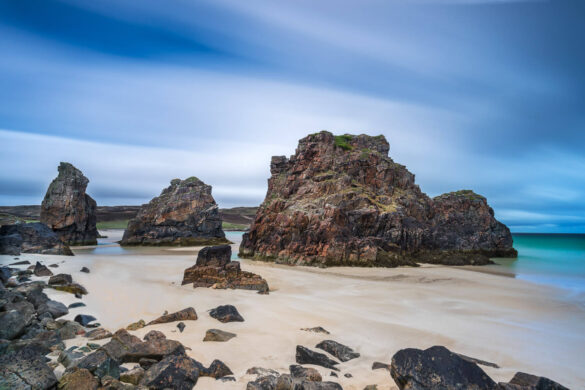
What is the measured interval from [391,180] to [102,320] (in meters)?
39.2

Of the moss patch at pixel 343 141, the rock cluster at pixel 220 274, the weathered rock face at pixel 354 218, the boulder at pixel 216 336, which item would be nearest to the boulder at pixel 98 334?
the boulder at pixel 216 336

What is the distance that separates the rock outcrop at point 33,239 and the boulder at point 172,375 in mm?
24867

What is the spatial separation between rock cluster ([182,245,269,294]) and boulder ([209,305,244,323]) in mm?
4915

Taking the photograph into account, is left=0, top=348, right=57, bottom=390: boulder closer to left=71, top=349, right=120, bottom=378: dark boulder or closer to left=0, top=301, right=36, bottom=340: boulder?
left=71, top=349, right=120, bottom=378: dark boulder

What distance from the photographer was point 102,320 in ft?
29.7

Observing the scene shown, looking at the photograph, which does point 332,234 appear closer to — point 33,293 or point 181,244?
point 33,293

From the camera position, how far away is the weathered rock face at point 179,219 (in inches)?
2137

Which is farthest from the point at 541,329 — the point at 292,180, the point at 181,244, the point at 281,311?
the point at 181,244

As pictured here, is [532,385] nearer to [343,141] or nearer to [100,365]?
[100,365]

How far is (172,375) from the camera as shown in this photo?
15.7 ft

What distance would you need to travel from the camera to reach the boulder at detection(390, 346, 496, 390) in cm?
459

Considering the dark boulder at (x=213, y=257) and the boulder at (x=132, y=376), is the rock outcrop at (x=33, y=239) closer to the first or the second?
the dark boulder at (x=213, y=257)

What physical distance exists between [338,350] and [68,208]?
53.2 m

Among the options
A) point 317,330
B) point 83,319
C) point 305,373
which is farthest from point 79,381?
point 317,330
